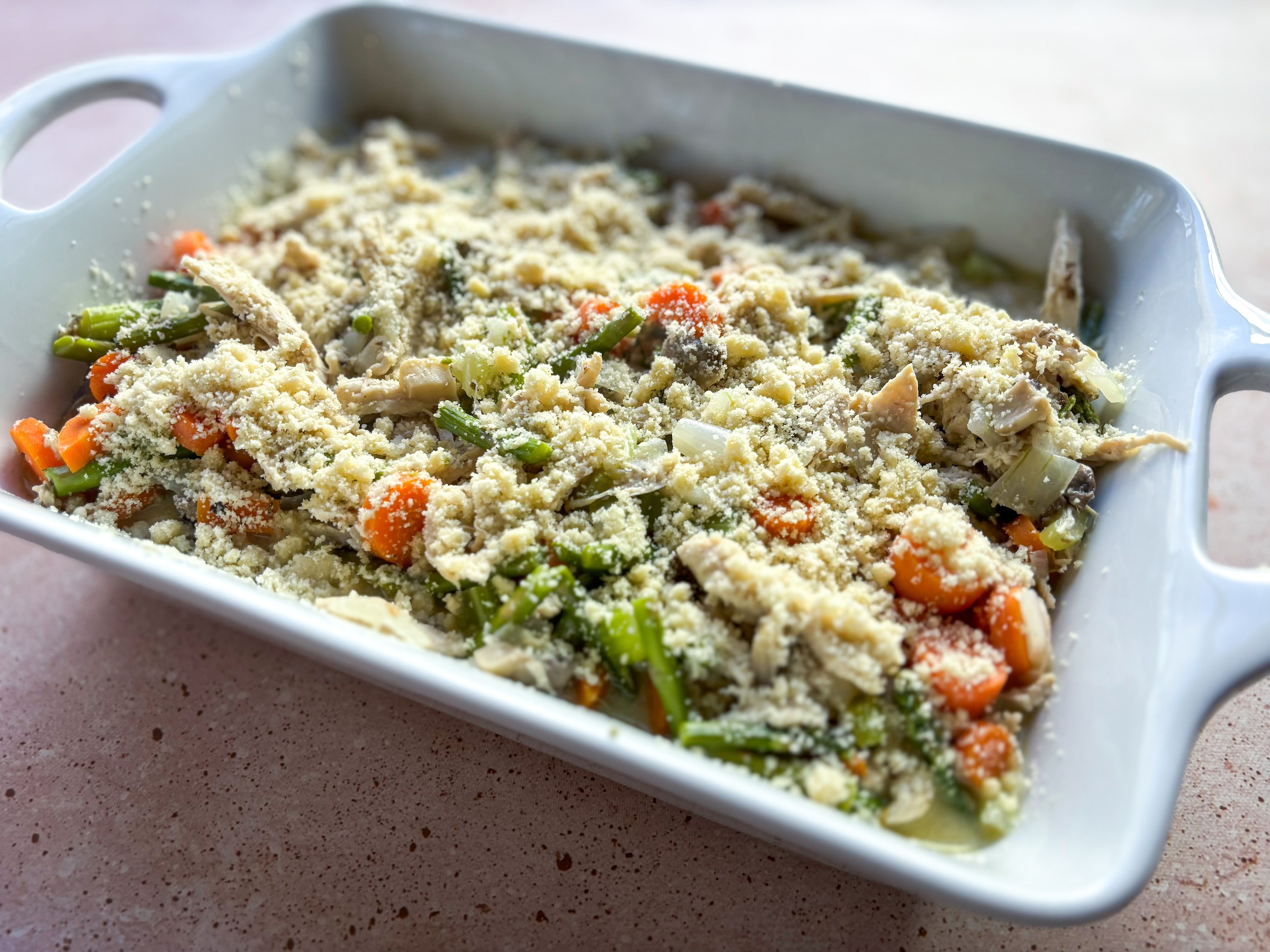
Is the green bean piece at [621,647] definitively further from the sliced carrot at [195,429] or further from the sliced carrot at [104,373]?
the sliced carrot at [104,373]

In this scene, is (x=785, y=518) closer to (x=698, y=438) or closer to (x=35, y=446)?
(x=698, y=438)

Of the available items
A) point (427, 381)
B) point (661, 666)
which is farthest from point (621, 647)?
point (427, 381)

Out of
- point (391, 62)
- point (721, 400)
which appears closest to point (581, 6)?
point (391, 62)

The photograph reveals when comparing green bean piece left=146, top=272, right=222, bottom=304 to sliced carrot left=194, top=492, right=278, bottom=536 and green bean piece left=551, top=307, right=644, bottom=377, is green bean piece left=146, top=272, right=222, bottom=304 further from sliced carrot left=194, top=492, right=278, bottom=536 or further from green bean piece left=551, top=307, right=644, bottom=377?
green bean piece left=551, top=307, right=644, bottom=377

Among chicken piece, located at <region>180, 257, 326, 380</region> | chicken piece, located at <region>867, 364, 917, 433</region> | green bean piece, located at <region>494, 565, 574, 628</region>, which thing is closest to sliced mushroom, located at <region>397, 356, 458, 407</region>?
chicken piece, located at <region>180, 257, 326, 380</region>

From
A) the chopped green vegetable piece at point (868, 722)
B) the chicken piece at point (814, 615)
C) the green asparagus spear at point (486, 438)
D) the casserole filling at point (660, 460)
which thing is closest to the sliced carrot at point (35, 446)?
the casserole filling at point (660, 460)

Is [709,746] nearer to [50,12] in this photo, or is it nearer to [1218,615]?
[1218,615]
